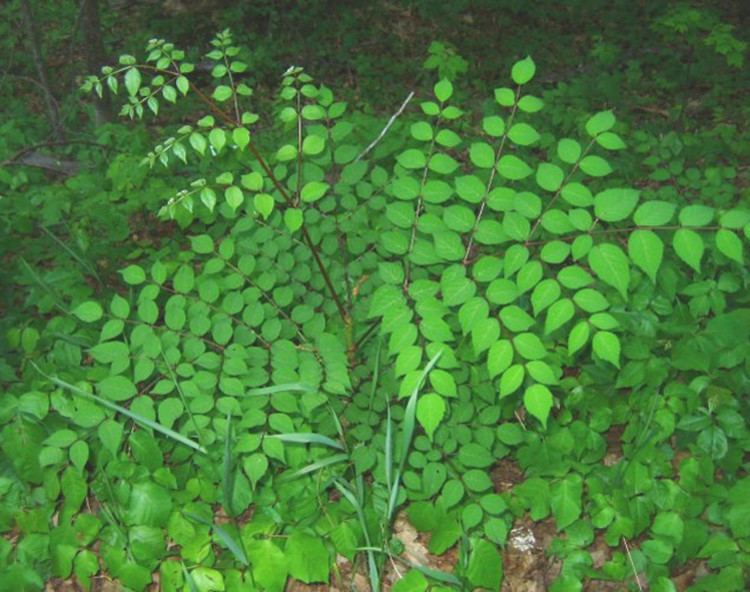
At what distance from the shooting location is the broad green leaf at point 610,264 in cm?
155

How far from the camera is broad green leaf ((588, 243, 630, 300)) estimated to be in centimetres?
155

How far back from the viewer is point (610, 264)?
5.12ft

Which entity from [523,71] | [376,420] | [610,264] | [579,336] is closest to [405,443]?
[376,420]

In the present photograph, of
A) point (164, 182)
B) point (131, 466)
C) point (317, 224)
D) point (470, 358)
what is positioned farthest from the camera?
point (164, 182)

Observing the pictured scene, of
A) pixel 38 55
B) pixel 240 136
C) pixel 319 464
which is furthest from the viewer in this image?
pixel 38 55

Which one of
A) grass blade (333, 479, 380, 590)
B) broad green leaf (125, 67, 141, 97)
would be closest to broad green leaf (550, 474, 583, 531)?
grass blade (333, 479, 380, 590)

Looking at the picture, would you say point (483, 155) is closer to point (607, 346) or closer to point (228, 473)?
point (607, 346)

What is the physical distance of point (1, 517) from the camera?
2066 mm

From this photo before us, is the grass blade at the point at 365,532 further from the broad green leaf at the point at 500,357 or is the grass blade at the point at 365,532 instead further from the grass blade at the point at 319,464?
the broad green leaf at the point at 500,357

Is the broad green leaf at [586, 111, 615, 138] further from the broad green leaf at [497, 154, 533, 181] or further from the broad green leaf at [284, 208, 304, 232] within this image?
the broad green leaf at [284, 208, 304, 232]

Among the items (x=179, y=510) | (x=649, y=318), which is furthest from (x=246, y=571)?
(x=649, y=318)

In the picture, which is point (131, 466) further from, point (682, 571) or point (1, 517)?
point (682, 571)

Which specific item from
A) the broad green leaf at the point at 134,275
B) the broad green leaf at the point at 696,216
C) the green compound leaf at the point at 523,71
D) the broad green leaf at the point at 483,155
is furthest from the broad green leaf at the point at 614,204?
the broad green leaf at the point at 134,275

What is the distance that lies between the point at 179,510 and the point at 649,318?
5.78 ft
